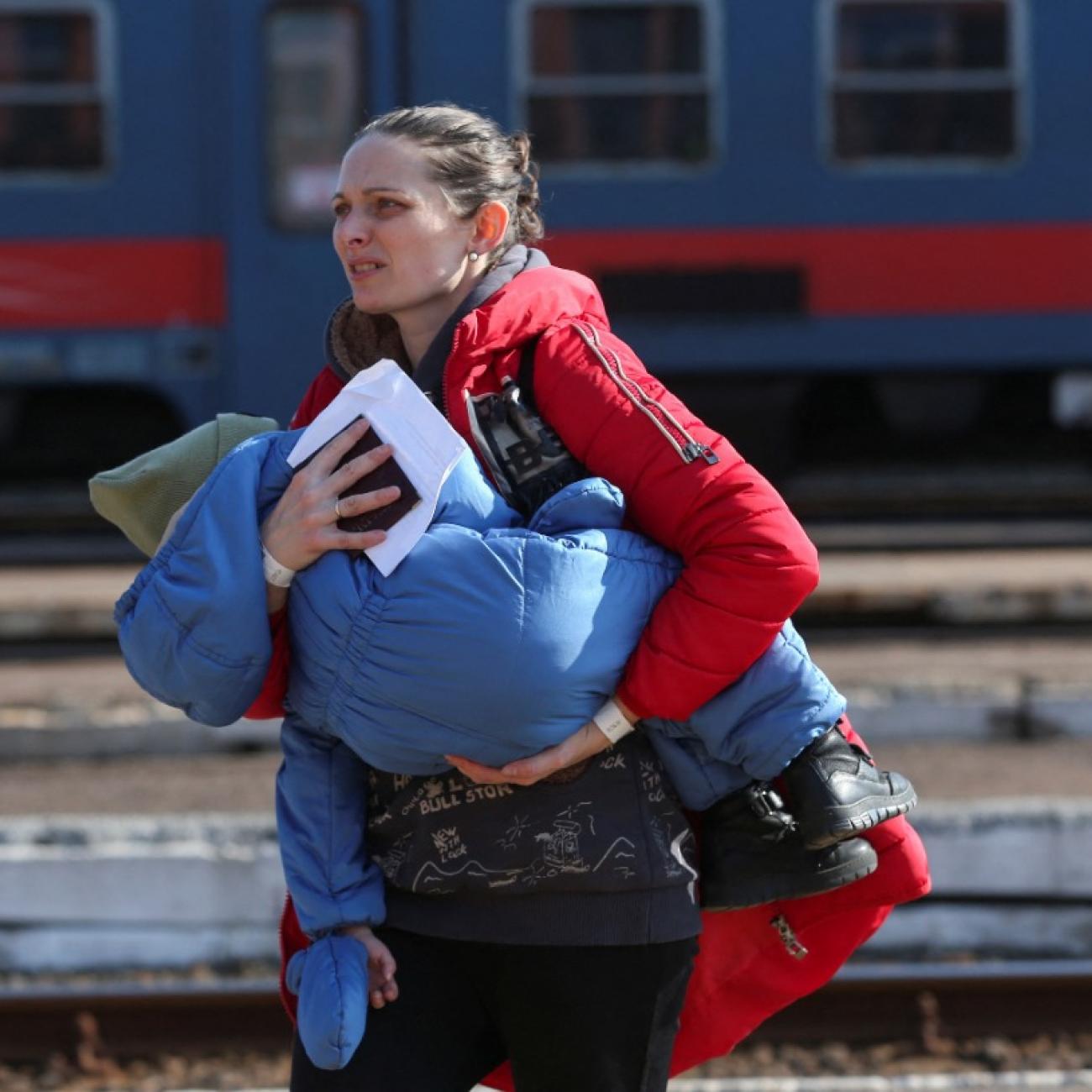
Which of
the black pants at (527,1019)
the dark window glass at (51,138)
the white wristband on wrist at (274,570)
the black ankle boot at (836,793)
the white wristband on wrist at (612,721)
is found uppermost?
the dark window glass at (51,138)

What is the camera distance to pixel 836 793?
6.65 feet

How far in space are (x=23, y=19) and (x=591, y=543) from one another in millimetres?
8023

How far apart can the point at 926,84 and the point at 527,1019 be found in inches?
309

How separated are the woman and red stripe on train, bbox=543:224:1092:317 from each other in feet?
22.9

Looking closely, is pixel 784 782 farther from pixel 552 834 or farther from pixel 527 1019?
pixel 527 1019

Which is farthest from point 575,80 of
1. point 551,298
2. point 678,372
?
point 551,298

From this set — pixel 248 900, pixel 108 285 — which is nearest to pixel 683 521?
pixel 248 900

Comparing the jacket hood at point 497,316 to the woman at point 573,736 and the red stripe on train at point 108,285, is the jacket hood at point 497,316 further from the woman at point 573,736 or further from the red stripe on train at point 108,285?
the red stripe on train at point 108,285

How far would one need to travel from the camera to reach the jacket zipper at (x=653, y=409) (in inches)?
76.6

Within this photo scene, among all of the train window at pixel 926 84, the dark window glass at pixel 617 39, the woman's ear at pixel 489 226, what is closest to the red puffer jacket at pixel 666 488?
the woman's ear at pixel 489 226

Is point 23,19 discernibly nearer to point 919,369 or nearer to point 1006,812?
point 919,369

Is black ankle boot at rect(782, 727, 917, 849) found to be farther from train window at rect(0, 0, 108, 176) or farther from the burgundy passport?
train window at rect(0, 0, 108, 176)

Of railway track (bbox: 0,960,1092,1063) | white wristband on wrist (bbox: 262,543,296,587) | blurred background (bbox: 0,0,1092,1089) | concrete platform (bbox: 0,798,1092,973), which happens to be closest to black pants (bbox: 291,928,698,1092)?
white wristband on wrist (bbox: 262,543,296,587)

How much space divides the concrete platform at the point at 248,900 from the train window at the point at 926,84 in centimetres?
540
